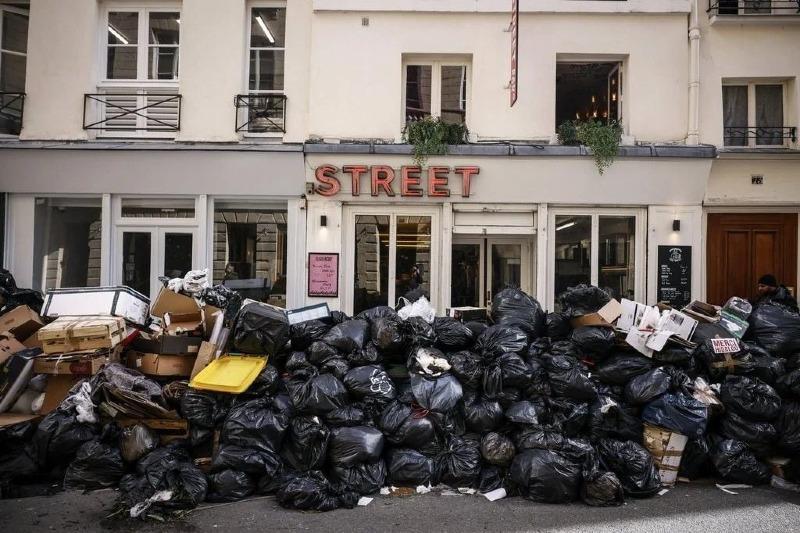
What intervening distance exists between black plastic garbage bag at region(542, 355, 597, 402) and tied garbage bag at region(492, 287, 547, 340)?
0.63 metres

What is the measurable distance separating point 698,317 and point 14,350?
7.09m

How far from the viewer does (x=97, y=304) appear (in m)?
5.90

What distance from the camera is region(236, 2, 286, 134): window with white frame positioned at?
28.4ft

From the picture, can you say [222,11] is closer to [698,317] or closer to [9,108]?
[9,108]

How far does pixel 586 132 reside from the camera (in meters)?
8.20

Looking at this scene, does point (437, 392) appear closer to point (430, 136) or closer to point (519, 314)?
point (519, 314)

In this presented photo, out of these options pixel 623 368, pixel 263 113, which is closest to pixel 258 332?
pixel 623 368

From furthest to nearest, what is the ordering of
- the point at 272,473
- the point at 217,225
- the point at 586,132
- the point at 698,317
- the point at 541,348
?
the point at 217,225 < the point at 586,132 < the point at 698,317 < the point at 541,348 < the point at 272,473

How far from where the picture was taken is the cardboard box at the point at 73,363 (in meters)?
5.06

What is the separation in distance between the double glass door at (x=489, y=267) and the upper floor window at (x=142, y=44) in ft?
18.5

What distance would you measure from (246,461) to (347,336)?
57.2 inches

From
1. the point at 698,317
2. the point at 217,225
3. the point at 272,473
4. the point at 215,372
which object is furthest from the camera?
the point at 217,225

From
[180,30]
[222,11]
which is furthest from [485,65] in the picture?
[180,30]

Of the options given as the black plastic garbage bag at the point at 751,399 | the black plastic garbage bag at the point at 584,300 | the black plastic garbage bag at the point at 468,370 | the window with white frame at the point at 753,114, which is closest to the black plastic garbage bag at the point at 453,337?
the black plastic garbage bag at the point at 468,370
